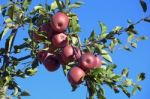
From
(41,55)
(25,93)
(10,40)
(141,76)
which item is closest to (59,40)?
(41,55)

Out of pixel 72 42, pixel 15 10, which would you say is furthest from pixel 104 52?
pixel 15 10

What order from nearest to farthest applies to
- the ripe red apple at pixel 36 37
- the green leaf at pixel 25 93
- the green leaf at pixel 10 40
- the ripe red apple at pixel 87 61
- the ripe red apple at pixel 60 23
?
the ripe red apple at pixel 87 61 < the ripe red apple at pixel 60 23 < the ripe red apple at pixel 36 37 < the green leaf at pixel 10 40 < the green leaf at pixel 25 93

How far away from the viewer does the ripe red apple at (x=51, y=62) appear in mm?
2947

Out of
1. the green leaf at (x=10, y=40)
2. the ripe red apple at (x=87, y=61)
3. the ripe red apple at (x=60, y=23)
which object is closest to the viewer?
the ripe red apple at (x=87, y=61)

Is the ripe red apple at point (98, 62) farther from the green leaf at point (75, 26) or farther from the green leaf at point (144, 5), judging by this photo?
the green leaf at point (144, 5)

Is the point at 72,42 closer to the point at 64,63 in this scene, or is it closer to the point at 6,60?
the point at 64,63

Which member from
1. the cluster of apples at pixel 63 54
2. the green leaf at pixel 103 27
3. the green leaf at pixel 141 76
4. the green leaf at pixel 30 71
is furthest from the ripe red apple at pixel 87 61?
the green leaf at pixel 30 71

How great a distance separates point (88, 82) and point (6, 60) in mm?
727

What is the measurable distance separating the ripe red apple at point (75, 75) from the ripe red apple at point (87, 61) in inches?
1.4

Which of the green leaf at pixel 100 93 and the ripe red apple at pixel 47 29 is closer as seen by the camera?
the green leaf at pixel 100 93

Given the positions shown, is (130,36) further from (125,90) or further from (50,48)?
(50,48)

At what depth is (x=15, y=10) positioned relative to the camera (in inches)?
119

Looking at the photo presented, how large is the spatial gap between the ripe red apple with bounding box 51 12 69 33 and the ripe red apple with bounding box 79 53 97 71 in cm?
24

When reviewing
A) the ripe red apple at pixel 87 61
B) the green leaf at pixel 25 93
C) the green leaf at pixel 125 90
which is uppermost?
the ripe red apple at pixel 87 61
